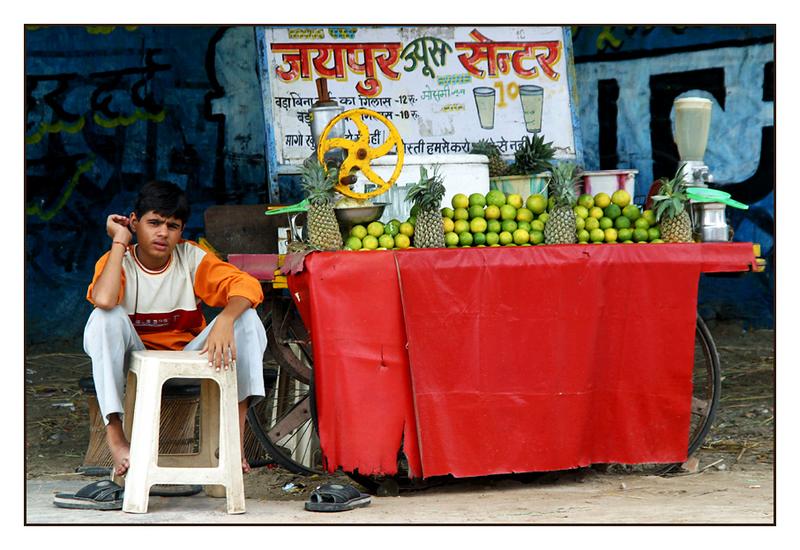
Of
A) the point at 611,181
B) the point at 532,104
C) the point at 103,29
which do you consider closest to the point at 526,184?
the point at 611,181

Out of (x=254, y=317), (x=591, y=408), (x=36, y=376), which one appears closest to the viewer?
(x=254, y=317)

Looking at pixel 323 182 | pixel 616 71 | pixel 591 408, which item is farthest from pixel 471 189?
pixel 616 71

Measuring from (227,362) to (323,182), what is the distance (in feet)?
3.35

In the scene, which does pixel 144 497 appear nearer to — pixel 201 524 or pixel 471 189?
pixel 201 524

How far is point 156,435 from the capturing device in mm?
4906

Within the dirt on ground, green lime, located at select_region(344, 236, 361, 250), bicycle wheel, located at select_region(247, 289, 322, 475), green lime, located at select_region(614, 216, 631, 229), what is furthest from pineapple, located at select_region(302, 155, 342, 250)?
green lime, located at select_region(614, 216, 631, 229)

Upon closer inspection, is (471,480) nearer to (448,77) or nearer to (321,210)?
(321,210)

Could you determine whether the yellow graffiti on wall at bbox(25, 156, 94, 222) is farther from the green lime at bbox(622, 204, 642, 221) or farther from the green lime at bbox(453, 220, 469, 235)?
the green lime at bbox(622, 204, 642, 221)

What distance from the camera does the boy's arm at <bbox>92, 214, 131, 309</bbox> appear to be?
5.00m

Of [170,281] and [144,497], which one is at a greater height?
[170,281]

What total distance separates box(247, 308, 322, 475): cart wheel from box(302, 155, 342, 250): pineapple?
30.0 inches

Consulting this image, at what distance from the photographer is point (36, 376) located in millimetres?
8766

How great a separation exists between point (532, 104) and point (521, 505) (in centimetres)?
339

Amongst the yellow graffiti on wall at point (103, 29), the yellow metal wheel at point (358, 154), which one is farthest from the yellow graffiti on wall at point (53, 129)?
the yellow metal wheel at point (358, 154)
